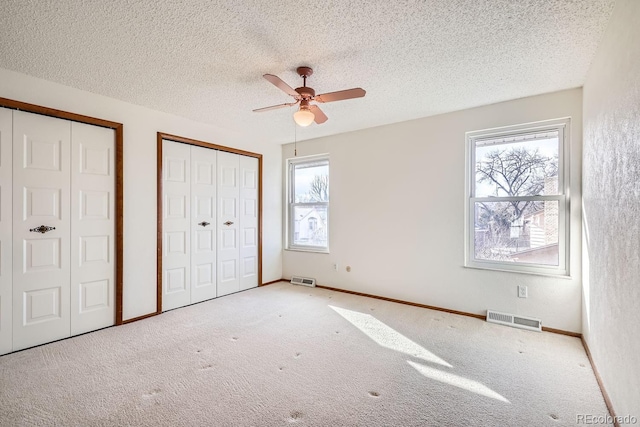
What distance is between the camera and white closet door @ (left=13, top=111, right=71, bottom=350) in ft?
8.70

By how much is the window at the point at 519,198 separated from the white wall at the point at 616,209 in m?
0.61

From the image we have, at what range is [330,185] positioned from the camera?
479cm

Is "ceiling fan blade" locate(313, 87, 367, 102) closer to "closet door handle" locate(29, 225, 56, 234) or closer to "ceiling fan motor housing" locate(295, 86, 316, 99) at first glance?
"ceiling fan motor housing" locate(295, 86, 316, 99)

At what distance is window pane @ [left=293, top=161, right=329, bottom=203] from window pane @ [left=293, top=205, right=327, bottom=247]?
0.55 feet

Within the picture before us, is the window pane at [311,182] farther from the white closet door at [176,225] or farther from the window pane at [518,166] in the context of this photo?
the window pane at [518,166]

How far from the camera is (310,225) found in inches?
202

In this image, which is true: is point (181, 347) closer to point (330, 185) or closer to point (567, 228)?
point (330, 185)

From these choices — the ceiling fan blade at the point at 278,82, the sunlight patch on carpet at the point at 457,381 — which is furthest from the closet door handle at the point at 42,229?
the sunlight patch on carpet at the point at 457,381

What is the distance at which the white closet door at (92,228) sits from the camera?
2.99m

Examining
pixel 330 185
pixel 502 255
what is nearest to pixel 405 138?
pixel 330 185

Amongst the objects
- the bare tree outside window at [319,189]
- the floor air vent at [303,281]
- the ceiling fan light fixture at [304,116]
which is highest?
the ceiling fan light fixture at [304,116]

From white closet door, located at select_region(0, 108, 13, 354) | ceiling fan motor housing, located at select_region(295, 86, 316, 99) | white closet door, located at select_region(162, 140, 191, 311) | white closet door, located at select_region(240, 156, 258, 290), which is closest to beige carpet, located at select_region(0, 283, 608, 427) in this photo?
white closet door, located at select_region(0, 108, 13, 354)

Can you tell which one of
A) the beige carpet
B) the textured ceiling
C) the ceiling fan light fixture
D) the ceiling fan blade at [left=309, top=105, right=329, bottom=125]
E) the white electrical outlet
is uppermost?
the textured ceiling

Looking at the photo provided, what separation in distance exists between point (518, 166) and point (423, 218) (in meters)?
1.21
